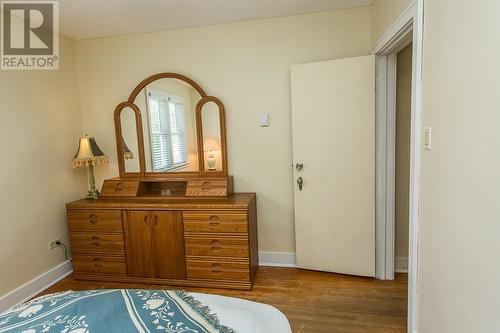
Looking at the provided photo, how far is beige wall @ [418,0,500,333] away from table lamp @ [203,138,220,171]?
183 cm

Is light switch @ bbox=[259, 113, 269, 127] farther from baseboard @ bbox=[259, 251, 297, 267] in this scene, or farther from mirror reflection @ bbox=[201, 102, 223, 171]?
baseboard @ bbox=[259, 251, 297, 267]

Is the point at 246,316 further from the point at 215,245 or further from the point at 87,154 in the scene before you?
the point at 87,154

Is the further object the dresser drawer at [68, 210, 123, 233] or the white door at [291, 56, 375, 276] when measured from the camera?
the dresser drawer at [68, 210, 123, 233]

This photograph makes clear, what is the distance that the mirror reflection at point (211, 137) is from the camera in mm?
2785

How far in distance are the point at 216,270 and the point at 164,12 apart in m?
2.26

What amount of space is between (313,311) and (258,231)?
0.97m

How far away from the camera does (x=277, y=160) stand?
2.76 meters

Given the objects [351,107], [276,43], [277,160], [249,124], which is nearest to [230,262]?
[277,160]

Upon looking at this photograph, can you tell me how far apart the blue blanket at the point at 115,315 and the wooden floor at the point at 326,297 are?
1.15 metres

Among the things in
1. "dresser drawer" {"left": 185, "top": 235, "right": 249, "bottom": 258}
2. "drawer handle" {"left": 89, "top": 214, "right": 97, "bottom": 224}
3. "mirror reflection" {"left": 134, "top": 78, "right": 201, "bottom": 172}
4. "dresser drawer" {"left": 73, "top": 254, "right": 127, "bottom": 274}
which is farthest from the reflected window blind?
"dresser drawer" {"left": 73, "top": 254, "right": 127, "bottom": 274}

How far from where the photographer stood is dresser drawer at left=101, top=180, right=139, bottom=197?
280 cm

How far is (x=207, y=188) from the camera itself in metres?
2.70

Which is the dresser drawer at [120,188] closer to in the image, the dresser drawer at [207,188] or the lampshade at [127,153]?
the lampshade at [127,153]

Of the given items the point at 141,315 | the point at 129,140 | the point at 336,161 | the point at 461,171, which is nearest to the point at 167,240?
the point at 129,140
